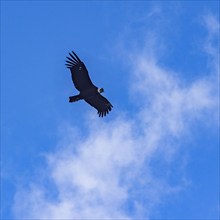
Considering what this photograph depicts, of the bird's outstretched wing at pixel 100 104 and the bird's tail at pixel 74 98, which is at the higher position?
the bird's outstretched wing at pixel 100 104

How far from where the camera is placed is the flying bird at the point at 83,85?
436ft

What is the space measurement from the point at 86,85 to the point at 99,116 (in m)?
4.00

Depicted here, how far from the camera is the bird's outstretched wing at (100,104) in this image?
136 metres

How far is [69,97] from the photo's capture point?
133750 millimetres

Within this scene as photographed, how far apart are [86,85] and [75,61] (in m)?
2.04

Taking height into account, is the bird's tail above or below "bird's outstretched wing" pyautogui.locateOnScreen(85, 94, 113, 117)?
Answer: below

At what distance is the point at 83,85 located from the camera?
134m

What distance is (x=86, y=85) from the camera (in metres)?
134

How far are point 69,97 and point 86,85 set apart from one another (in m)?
1.55

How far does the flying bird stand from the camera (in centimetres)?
13288

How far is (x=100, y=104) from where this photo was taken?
136 meters

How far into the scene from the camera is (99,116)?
136750 mm

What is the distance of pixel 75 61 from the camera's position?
436 ft

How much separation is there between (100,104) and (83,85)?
3433mm
